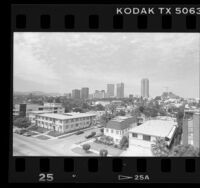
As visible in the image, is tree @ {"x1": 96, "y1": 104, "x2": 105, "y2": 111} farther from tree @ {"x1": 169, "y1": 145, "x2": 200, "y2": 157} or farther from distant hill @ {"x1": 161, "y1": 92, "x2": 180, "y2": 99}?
tree @ {"x1": 169, "y1": 145, "x2": 200, "y2": 157}

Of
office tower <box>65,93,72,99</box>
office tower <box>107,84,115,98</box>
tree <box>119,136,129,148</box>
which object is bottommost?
tree <box>119,136,129,148</box>

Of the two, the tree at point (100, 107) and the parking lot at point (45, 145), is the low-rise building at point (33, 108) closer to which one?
Result: the parking lot at point (45, 145)

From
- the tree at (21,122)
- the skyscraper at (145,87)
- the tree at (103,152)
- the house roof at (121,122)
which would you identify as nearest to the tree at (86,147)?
the tree at (103,152)

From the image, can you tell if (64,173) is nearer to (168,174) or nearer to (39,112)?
(39,112)

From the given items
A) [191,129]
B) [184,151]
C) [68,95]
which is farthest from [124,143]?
[68,95]

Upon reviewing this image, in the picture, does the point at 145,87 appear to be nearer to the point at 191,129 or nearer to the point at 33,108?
the point at 191,129

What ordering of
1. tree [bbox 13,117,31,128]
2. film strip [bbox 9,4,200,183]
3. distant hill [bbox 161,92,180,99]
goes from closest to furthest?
film strip [bbox 9,4,200,183]
tree [bbox 13,117,31,128]
distant hill [bbox 161,92,180,99]

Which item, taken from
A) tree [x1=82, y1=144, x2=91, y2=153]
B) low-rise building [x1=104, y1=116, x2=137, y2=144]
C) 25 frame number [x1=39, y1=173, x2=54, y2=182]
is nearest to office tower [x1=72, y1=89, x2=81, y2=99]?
low-rise building [x1=104, y1=116, x2=137, y2=144]
